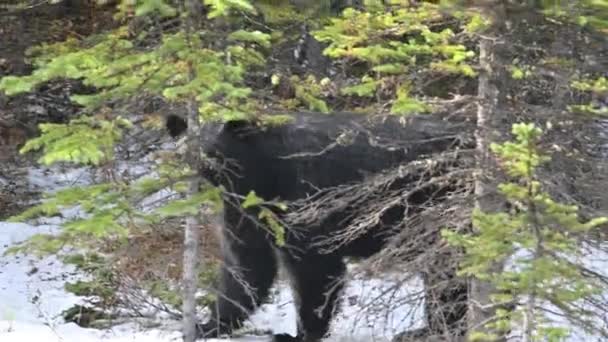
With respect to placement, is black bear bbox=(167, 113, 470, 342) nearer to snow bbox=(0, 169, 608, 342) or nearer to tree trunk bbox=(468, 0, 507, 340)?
snow bbox=(0, 169, 608, 342)

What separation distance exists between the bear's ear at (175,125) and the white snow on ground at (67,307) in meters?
0.66

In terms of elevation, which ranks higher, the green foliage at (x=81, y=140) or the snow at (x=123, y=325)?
the green foliage at (x=81, y=140)

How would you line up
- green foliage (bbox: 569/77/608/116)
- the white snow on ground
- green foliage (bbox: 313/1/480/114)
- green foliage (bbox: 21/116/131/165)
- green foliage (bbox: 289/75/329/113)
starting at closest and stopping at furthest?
green foliage (bbox: 21/116/131/165), green foliage (bbox: 569/77/608/116), green foliage (bbox: 313/1/480/114), green foliage (bbox: 289/75/329/113), the white snow on ground

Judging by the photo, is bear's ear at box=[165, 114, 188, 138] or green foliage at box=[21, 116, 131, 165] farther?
bear's ear at box=[165, 114, 188, 138]

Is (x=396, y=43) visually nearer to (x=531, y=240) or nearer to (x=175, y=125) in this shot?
(x=531, y=240)

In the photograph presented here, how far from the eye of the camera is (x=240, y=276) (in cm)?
613

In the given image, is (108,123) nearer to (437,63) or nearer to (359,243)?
(437,63)

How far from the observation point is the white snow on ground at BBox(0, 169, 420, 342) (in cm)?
637

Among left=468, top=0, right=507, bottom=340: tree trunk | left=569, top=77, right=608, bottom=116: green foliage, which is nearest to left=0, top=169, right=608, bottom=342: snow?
left=468, top=0, right=507, bottom=340: tree trunk

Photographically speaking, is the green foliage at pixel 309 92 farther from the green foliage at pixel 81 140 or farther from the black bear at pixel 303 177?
the green foliage at pixel 81 140

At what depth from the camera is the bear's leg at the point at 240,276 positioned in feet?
20.4

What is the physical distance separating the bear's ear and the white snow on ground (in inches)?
26.1

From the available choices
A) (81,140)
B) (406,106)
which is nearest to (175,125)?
(81,140)

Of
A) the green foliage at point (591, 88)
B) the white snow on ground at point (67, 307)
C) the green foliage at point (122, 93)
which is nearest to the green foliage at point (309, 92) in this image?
the green foliage at point (122, 93)
